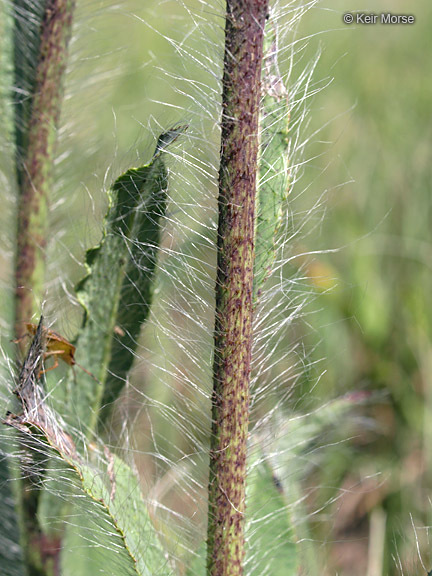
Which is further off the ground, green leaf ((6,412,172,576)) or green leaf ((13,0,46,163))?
green leaf ((13,0,46,163))

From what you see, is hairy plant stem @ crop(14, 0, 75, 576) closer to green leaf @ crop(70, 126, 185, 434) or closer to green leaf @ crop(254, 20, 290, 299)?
green leaf @ crop(70, 126, 185, 434)

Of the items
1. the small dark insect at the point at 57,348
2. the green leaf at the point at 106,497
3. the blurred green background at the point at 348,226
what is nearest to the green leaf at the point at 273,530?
the blurred green background at the point at 348,226

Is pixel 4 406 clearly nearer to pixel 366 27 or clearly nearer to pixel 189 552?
pixel 189 552

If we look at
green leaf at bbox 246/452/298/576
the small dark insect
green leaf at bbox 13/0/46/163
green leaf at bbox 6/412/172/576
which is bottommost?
green leaf at bbox 246/452/298/576

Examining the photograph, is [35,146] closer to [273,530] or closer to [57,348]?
[57,348]

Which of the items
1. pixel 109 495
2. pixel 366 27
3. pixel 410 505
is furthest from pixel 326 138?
pixel 109 495

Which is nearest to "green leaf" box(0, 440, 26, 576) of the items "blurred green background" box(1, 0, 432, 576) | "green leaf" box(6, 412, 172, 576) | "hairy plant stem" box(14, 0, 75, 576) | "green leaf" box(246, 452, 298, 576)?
"hairy plant stem" box(14, 0, 75, 576)

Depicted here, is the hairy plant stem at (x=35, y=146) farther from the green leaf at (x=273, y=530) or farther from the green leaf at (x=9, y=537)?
the green leaf at (x=273, y=530)
